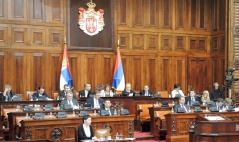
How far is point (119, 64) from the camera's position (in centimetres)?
1479

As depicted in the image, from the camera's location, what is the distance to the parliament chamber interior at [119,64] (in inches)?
414

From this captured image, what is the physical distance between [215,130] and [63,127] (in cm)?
348

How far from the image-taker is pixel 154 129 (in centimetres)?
1120

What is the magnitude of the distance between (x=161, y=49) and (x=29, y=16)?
5484mm

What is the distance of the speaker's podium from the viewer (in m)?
8.73

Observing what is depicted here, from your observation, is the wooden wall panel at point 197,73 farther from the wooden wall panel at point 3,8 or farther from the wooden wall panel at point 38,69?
the wooden wall panel at point 3,8

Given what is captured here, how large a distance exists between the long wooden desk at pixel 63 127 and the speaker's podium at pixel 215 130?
1.79 m

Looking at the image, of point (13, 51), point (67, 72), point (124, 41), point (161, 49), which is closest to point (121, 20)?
point (124, 41)

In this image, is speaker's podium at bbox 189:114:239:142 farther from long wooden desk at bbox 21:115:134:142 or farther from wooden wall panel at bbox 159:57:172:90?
wooden wall panel at bbox 159:57:172:90

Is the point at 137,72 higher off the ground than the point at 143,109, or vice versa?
the point at 137,72

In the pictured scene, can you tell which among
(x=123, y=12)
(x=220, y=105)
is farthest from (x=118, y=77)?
(x=220, y=105)

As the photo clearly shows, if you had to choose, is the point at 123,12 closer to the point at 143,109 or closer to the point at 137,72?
the point at 137,72

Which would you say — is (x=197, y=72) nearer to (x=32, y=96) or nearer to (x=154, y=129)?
(x=154, y=129)

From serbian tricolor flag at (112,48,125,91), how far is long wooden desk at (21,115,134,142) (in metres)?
4.79
